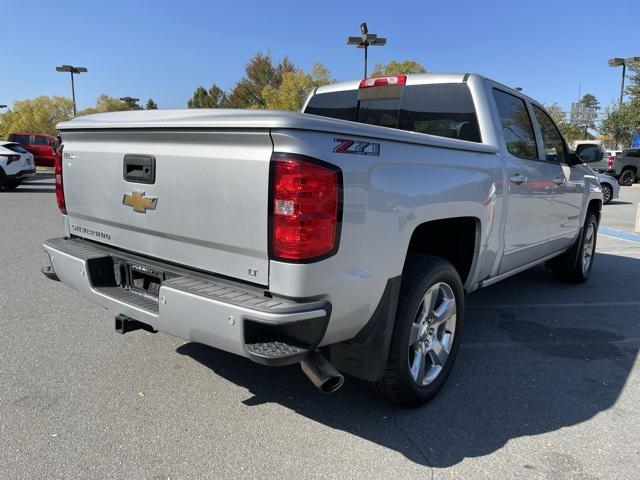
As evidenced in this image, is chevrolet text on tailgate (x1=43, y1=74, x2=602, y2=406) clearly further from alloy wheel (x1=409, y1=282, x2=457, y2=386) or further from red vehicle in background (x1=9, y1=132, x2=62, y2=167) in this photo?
red vehicle in background (x1=9, y1=132, x2=62, y2=167)

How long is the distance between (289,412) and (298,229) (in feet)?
4.34

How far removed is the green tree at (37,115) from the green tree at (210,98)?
15.8m

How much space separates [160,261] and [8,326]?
2.21 metres

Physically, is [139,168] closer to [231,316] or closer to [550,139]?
[231,316]

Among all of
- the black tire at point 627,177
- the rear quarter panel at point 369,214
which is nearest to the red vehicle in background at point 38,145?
the rear quarter panel at point 369,214

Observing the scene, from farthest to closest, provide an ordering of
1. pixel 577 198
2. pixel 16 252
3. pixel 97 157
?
pixel 16 252 < pixel 577 198 < pixel 97 157

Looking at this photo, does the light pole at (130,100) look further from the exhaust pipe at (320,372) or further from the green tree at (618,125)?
the exhaust pipe at (320,372)

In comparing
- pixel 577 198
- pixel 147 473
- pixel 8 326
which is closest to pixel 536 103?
pixel 577 198

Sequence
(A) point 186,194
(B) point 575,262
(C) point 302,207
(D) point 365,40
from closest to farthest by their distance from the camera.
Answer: (C) point 302,207
(A) point 186,194
(B) point 575,262
(D) point 365,40

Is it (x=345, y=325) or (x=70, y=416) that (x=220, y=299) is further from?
(x=70, y=416)

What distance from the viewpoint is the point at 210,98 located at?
6369 cm

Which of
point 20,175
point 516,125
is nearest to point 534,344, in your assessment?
point 516,125

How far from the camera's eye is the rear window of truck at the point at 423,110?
3.78m

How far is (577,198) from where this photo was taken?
527 centimetres
